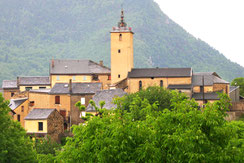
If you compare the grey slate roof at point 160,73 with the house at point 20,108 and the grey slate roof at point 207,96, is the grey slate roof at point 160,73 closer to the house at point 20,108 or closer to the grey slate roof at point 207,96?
the grey slate roof at point 207,96

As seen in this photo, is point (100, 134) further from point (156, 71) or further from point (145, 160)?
point (156, 71)

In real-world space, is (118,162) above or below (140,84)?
below

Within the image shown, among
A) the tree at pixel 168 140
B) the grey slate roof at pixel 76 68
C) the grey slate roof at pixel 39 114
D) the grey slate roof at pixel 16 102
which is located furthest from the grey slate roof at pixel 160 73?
the tree at pixel 168 140

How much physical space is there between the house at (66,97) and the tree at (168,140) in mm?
44065

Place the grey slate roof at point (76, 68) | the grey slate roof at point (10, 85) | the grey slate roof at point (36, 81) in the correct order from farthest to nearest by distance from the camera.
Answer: the grey slate roof at point (10, 85), the grey slate roof at point (36, 81), the grey slate roof at point (76, 68)

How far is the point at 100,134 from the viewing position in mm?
24156

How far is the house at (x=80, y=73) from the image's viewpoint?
84.8 meters

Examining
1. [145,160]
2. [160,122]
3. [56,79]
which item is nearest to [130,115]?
[160,122]

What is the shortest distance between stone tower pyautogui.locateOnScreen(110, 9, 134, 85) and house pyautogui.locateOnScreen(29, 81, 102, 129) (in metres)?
5.40

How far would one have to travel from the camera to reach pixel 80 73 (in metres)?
85.8

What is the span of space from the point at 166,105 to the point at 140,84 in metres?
15.8

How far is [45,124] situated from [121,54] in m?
20.2

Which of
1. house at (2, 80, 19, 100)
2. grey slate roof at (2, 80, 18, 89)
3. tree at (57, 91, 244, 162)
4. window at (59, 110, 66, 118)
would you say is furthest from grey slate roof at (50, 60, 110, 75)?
tree at (57, 91, 244, 162)

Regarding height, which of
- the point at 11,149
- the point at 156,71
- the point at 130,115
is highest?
the point at 156,71
